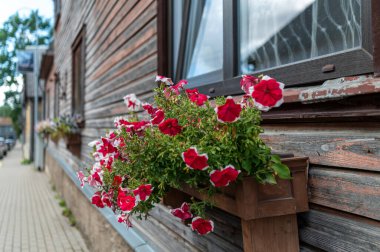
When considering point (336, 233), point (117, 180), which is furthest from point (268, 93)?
point (117, 180)

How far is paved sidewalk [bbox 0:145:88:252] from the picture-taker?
229 inches

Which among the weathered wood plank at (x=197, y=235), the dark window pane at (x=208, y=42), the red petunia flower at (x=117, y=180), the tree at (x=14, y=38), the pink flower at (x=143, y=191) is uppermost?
the tree at (x=14, y=38)

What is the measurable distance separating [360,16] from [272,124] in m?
0.61

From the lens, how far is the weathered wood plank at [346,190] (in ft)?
4.29

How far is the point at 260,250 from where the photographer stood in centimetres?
151

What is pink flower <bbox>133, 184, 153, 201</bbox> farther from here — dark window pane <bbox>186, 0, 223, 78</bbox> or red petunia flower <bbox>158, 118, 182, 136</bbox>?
dark window pane <bbox>186, 0, 223, 78</bbox>

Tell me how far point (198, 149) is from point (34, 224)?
660 cm

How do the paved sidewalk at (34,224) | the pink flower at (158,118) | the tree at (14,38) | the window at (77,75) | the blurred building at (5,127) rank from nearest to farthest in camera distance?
1. the pink flower at (158,118)
2. the paved sidewalk at (34,224)
3. the window at (77,75)
4. the tree at (14,38)
5. the blurred building at (5,127)

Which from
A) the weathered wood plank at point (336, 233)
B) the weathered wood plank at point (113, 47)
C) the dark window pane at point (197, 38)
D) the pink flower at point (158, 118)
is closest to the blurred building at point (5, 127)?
the weathered wood plank at point (113, 47)

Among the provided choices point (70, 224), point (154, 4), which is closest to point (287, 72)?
point (154, 4)

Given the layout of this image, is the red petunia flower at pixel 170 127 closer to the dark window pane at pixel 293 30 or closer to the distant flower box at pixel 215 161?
the distant flower box at pixel 215 161

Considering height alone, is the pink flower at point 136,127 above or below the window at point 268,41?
below

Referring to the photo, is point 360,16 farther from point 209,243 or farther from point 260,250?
point 209,243

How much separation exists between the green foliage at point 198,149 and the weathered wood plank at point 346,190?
0.21m
